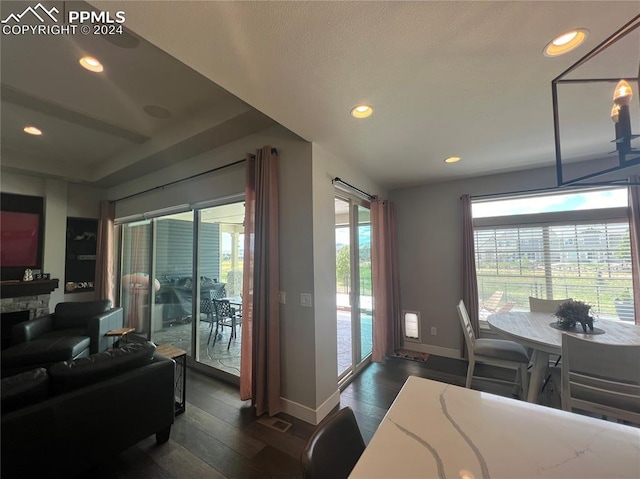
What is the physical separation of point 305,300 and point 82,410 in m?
1.60

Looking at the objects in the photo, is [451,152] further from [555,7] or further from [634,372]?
[634,372]

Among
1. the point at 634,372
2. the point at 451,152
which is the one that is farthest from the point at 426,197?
the point at 634,372

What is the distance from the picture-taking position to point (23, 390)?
134cm

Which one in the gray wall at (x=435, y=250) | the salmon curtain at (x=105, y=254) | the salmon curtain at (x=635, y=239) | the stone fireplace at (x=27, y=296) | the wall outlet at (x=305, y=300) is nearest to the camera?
the wall outlet at (x=305, y=300)

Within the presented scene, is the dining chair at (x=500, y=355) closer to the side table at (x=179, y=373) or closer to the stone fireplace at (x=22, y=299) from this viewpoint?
the side table at (x=179, y=373)

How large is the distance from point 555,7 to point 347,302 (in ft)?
9.81

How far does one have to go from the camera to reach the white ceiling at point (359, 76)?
114 cm

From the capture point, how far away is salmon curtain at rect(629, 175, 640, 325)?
2.72m

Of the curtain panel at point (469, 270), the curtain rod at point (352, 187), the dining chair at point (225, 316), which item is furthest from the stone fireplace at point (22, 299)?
the curtain panel at point (469, 270)

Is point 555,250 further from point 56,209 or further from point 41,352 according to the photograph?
point 56,209

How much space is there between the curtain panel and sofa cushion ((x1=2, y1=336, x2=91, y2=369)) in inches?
195

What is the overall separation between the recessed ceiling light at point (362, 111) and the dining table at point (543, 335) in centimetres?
221

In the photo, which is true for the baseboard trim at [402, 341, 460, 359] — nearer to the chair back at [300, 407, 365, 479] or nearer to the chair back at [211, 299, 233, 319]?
the chair back at [211, 299, 233, 319]

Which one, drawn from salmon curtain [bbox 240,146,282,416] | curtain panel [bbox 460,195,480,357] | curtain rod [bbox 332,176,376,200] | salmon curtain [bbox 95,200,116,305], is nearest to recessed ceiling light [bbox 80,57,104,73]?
salmon curtain [bbox 240,146,282,416]
